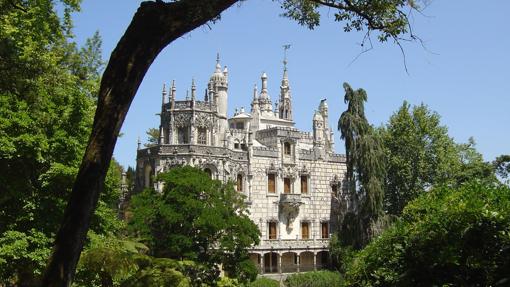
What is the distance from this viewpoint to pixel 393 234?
9.22m

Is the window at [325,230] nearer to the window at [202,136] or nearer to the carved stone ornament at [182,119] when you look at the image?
the window at [202,136]

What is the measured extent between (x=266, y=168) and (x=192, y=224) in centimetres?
1394

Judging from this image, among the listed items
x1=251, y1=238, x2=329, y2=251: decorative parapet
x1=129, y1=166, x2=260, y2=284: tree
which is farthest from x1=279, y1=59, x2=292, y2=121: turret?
x1=129, y1=166, x2=260, y2=284: tree

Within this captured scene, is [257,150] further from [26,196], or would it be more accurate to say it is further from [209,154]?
[26,196]

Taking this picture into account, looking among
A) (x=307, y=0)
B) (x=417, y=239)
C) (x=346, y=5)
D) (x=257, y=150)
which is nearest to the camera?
(x=346, y=5)

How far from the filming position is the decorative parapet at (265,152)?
4459 centimetres

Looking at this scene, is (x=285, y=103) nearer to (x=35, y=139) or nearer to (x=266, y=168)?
(x=266, y=168)

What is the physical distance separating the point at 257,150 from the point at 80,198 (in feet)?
129

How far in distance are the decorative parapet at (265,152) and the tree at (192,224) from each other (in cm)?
1175

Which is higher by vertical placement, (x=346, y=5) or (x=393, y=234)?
(x=346, y=5)

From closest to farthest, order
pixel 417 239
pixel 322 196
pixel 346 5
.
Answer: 1. pixel 346 5
2. pixel 417 239
3. pixel 322 196

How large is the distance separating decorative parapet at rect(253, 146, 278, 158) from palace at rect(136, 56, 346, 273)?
76mm

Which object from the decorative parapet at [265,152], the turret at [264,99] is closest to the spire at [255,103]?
the turret at [264,99]

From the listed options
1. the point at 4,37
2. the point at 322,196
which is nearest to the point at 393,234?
the point at 4,37
